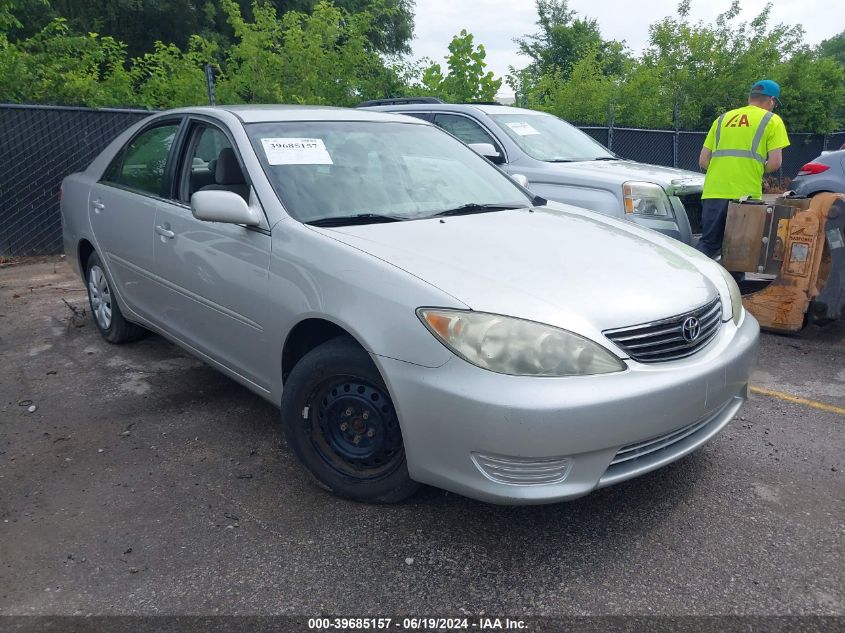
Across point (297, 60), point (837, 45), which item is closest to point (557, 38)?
point (297, 60)

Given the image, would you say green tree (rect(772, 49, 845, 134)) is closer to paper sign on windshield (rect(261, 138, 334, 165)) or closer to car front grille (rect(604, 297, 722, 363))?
paper sign on windshield (rect(261, 138, 334, 165))

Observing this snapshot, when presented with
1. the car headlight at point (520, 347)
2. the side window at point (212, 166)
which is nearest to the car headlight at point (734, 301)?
the car headlight at point (520, 347)

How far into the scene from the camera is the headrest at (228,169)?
12.2 feet

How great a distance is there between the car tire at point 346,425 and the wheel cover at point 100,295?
2.58m

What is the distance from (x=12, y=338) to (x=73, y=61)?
602cm

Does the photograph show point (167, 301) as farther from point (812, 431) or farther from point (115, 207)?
point (812, 431)

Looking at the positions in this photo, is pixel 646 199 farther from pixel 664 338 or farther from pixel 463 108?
pixel 664 338

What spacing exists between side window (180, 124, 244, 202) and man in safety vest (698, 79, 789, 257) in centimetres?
398

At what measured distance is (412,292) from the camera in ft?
8.77

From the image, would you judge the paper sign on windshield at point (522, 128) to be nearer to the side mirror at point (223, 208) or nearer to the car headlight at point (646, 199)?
the car headlight at point (646, 199)

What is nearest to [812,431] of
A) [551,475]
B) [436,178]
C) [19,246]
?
[551,475]

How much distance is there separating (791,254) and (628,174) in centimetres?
A: 153

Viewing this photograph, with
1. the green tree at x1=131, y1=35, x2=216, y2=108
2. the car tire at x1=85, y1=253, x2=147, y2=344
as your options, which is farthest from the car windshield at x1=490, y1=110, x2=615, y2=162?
the green tree at x1=131, y1=35, x2=216, y2=108

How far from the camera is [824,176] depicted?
8.09 metres
